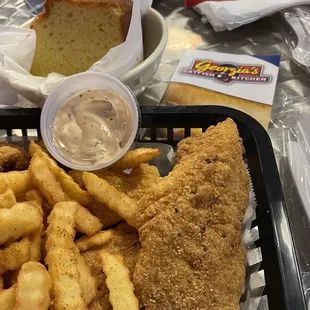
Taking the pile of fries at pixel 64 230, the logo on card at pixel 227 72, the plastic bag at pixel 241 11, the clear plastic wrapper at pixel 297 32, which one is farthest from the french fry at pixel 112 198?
the plastic bag at pixel 241 11

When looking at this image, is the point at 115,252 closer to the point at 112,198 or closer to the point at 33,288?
the point at 112,198

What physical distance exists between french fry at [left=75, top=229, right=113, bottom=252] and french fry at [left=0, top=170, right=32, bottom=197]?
18cm

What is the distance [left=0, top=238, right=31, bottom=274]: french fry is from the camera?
3.06ft

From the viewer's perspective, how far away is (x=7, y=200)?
0.96 m

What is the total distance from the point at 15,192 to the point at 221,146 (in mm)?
462

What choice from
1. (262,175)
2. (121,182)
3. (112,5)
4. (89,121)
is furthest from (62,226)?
(112,5)

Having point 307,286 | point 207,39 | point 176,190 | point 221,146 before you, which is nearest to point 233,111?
point 221,146

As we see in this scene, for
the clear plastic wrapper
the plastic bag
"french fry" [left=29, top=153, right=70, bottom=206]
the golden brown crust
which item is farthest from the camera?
the plastic bag

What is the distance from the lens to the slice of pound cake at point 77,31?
143cm

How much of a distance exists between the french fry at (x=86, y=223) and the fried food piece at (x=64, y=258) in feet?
0.04

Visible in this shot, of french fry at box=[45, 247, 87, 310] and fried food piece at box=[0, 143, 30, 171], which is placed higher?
french fry at box=[45, 247, 87, 310]

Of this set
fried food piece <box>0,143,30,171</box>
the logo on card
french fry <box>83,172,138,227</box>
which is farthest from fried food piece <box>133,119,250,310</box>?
the logo on card

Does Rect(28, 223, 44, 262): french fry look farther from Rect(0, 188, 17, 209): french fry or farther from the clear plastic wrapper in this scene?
the clear plastic wrapper

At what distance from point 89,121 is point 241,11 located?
3.10 ft
